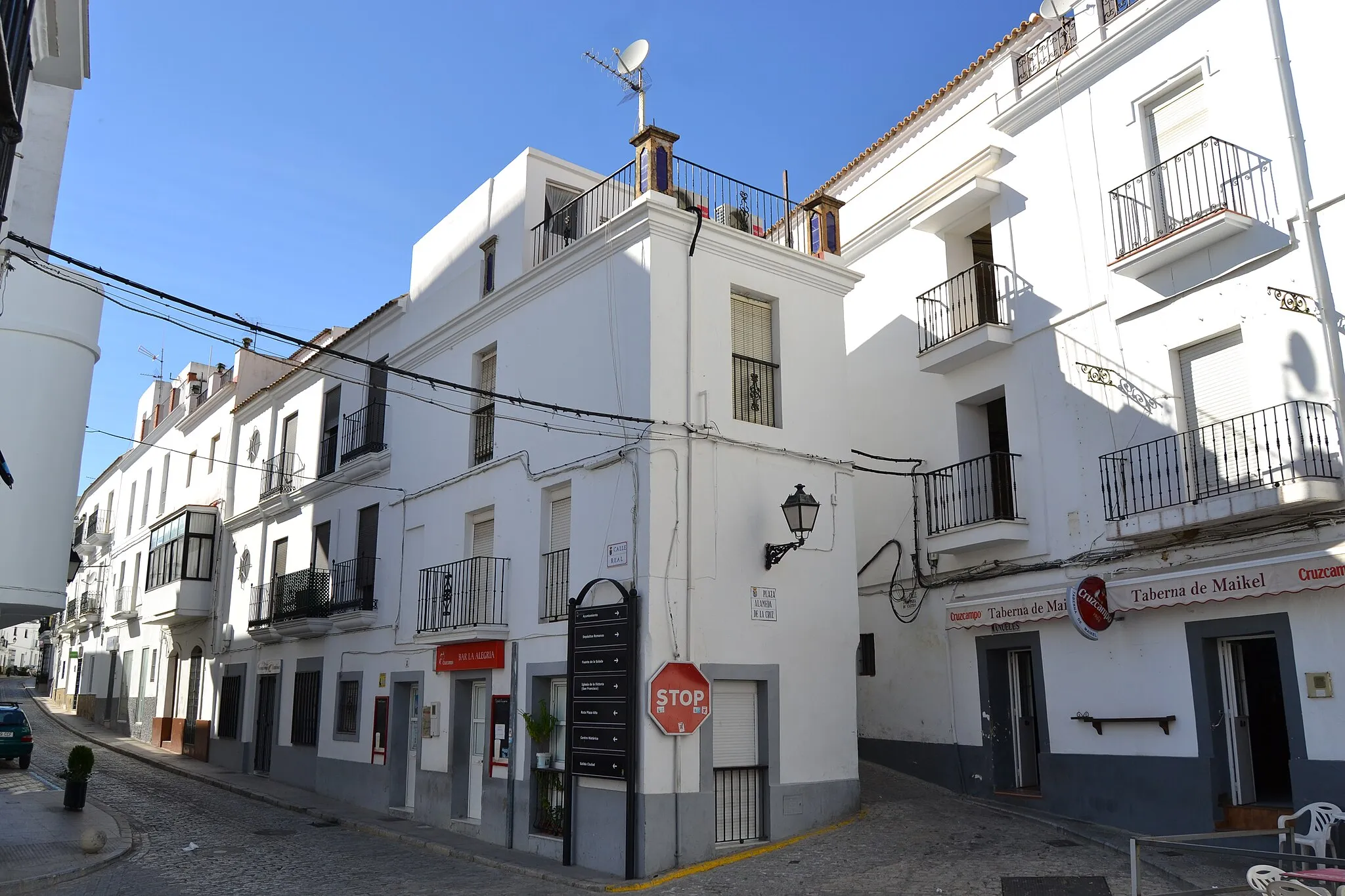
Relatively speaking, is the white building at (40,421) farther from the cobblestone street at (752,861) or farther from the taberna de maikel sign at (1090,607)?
the taberna de maikel sign at (1090,607)

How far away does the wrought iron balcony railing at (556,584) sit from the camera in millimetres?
12477

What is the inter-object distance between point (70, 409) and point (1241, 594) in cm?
1328

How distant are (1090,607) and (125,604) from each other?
29530 mm

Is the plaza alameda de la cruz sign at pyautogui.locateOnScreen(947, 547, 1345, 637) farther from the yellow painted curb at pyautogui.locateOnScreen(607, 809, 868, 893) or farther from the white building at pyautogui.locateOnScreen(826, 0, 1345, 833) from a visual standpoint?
the yellow painted curb at pyautogui.locateOnScreen(607, 809, 868, 893)

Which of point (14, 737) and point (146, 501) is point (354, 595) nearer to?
point (14, 737)

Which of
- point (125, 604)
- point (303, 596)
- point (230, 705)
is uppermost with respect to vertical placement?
point (125, 604)

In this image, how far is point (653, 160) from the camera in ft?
41.2

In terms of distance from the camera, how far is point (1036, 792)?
12.8 metres

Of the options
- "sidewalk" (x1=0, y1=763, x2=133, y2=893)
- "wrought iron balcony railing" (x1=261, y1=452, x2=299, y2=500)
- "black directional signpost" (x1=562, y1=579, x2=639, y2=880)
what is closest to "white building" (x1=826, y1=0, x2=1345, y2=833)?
"black directional signpost" (x1=562, y1=579, x2=639, y2=880)

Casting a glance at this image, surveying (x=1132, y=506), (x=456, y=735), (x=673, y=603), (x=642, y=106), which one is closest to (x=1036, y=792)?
(x=1132, y=506)

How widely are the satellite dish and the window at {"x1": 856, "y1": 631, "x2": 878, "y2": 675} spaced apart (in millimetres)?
9061

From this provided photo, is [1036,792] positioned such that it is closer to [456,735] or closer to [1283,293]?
[1283,293]

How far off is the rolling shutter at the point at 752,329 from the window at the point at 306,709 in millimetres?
10456

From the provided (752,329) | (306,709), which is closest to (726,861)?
(752,329)
